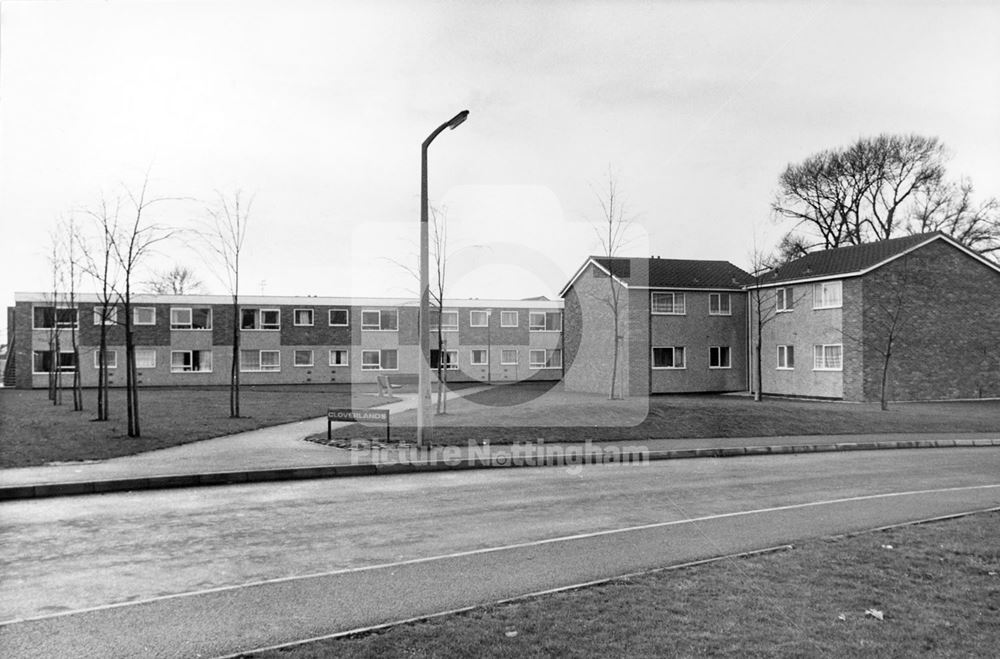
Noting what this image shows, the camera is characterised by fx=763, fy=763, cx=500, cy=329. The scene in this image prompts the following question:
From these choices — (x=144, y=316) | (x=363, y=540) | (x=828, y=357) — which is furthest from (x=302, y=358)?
(x=363, y=540)

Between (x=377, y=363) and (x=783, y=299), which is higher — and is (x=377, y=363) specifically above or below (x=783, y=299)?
below

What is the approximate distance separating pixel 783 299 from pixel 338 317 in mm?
31805

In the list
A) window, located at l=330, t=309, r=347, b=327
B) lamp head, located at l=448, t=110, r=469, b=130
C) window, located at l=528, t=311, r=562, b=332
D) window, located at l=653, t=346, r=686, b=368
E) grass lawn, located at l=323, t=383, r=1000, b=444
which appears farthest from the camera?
window, located at l=528, t=311, r=562, b=332

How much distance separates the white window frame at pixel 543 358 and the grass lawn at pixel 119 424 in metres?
26.3

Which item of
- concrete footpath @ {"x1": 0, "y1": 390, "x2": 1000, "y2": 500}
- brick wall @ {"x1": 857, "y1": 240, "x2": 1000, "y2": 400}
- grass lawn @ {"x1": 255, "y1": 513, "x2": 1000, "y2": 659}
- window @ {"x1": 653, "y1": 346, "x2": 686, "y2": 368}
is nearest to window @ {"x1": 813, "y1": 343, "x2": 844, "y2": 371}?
brick wall @ {"x1": 857, "y1": 240, "x2": 1000, "y2": 400}

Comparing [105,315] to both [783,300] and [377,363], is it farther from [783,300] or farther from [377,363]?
[377,363]

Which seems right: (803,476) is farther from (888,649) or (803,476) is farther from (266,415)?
(266,415)

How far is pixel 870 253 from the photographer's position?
3491 centimetres

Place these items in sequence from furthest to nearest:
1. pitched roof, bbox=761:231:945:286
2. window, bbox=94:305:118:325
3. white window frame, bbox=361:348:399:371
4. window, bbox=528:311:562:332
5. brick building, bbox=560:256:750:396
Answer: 1. window, bbox=528:311:562:332
2. white window frame, bbox=361:348:399:371
3. brick building, bbox=560:256:750:396
4. pitched roof, bbox=761:231:945:286
5. window, bbox=94:305:118:325

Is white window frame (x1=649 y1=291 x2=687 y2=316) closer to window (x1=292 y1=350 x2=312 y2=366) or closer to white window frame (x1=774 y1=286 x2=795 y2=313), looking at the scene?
white window frame (x1=774 y1=286 x2=795 y2=313)

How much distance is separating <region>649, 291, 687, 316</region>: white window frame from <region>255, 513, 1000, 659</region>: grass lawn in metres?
32.0

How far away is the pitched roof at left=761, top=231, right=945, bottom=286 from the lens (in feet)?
110

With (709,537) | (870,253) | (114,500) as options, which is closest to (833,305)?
(870,253)

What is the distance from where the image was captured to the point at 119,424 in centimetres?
2112
